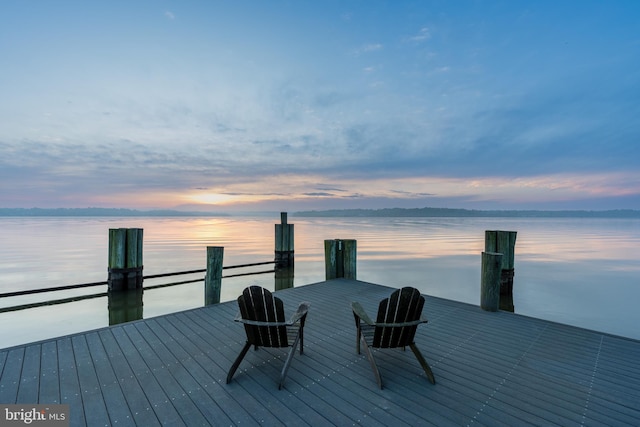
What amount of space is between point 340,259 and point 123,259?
646 cm

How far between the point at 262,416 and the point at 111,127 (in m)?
20.8

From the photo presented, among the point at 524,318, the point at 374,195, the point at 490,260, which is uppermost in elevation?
the point at 374,195

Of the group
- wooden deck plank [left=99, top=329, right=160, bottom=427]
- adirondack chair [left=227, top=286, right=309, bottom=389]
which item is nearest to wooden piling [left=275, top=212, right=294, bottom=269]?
wooden deck plank [left=99, top=329, right=160, bottom=427]

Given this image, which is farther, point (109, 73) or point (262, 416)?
point (109, 73)

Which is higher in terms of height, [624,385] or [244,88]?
[244,88]

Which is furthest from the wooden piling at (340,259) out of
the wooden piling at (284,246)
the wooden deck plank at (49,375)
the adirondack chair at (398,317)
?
the wooden deck plank at (49,375)

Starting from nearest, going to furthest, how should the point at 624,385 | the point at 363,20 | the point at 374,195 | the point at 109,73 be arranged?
the point at 624,385 < the point at 109,73 < the point at 363,20 < the point at 374,195

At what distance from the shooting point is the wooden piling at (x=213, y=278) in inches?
230

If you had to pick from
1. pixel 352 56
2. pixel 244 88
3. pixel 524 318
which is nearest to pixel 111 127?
pixel 244 88

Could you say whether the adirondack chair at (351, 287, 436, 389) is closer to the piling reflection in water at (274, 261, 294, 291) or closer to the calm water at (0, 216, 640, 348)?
the calm water at (0, 216, 640, 348)

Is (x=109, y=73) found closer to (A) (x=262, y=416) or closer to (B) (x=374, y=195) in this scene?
(A) (x=262, y=416)

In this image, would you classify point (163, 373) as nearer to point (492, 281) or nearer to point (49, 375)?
point (49, 375)

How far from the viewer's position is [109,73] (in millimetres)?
11906

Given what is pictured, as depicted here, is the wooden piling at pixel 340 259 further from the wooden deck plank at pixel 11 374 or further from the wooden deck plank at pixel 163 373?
the wooden deck plank at pixel 11 374
